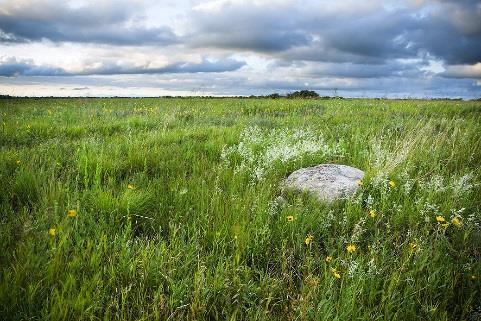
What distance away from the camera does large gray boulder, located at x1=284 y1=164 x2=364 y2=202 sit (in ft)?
12.8

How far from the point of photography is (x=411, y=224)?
3.34m

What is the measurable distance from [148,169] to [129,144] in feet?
4.13

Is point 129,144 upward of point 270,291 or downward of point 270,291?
upward

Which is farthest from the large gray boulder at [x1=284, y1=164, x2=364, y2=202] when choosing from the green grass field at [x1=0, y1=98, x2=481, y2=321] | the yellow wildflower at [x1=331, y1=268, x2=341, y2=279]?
the yellow wildflower at [x1=331, y1=268, x2=341, y2=279]

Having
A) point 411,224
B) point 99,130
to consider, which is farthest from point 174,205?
point 99,130

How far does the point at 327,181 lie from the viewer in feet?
13.5

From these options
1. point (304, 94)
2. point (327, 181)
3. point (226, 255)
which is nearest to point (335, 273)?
point (226, 255)

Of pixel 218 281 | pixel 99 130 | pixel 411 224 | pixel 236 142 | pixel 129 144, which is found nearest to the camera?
pixel 218 281

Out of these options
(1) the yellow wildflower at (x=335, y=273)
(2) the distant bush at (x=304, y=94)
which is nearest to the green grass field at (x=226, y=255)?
(1) the yellow wildflower at (x=335, y=273)

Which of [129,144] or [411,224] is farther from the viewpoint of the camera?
[129,144]

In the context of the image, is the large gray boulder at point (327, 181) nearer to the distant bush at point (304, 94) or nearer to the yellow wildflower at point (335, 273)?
the yellow wildflower at point (335, 273)

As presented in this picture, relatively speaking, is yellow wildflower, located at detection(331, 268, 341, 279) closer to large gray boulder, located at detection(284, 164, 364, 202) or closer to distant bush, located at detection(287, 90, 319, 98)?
large gray boulder, located at detection(284, 164, 364, 202)

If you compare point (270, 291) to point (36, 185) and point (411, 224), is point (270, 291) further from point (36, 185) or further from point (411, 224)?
point (36, 185)

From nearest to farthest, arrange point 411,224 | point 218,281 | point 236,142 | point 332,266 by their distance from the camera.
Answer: point 218,281 < point 332,266 < point 411,224 < point 236,142
